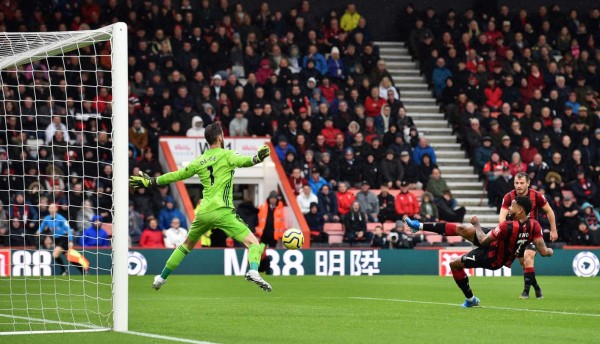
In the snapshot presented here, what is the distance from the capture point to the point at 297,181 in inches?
1079

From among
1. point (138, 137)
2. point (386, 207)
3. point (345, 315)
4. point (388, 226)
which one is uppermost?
point (138, 137)

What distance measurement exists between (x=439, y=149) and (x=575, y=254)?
672 cm

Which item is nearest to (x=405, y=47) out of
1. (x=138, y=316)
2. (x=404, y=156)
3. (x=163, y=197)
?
(x=404, y=156)

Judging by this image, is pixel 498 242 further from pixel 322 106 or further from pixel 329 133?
pixel 322 106

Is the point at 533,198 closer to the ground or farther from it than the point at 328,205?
farther from it

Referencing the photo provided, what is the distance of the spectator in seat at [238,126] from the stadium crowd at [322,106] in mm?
25

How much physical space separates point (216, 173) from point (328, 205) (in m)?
14.0

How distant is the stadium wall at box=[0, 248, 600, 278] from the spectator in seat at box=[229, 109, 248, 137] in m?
4.29

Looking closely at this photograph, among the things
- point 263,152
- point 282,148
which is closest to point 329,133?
point 282,148

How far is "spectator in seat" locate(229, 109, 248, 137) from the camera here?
27.7 meters

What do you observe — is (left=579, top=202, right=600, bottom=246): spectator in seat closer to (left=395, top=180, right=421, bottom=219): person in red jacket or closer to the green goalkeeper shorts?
(left=395, top=180, right=421, bottom=219): person in red jacket

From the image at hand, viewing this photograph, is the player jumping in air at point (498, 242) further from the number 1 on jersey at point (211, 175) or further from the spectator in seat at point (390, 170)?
the spectator in seat at point (390, 170)

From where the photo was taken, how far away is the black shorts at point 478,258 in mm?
13445

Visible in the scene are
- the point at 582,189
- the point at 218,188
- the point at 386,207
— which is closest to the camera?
the point at 218,188
